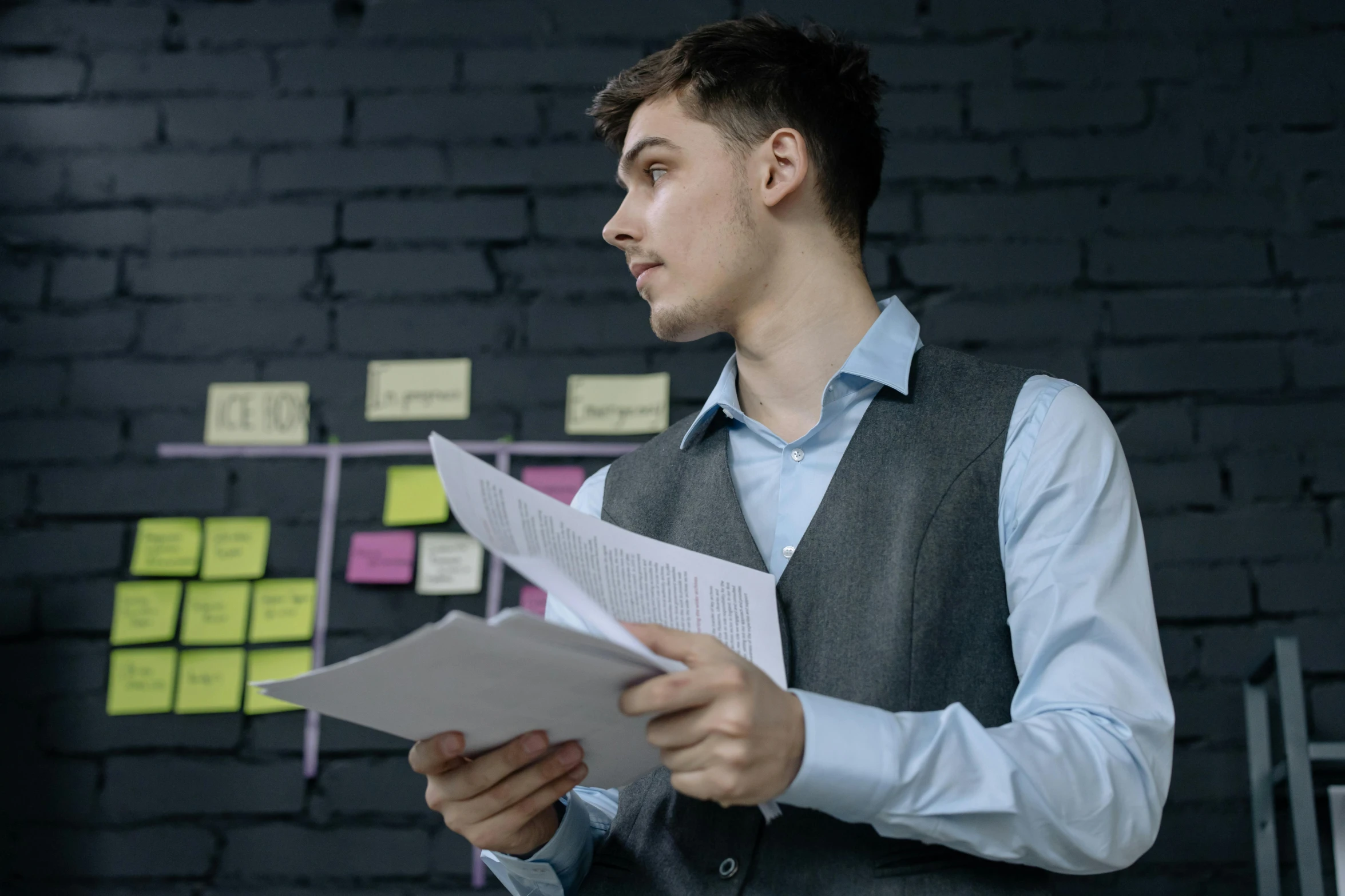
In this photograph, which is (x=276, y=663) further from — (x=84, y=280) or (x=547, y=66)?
(x=547, y=66)

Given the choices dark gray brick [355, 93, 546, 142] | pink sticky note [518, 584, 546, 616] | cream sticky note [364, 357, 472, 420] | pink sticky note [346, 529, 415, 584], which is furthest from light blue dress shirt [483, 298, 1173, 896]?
dark gray brick [355, 93, 546, 142]

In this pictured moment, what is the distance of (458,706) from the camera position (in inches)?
29.7

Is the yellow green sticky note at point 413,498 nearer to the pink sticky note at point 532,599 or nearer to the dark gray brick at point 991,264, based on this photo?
the pink sticky note at point 532,599

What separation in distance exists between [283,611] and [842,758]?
1452 millimetres

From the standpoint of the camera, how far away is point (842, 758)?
741 mm

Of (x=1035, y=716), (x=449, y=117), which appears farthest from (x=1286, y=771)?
(x=449, y=117)

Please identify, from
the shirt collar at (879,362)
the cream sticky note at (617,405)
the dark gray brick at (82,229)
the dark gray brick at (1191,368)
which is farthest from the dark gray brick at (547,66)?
the shirt collar at (879,362)

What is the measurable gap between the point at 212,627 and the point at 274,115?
0.97m

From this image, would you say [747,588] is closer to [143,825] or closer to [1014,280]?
[1014,280]

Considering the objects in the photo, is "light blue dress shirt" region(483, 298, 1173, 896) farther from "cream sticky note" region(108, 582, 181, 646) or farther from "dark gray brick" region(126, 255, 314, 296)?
"dark gray brick" region(126, 255, 314, 296)

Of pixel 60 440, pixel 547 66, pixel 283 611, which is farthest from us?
pixel 547 66

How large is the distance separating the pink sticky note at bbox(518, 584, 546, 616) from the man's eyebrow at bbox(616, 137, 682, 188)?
2.84 feet

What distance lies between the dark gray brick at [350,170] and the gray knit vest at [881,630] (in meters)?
1.34

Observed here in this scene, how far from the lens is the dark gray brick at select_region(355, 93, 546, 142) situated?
7.06 ft
